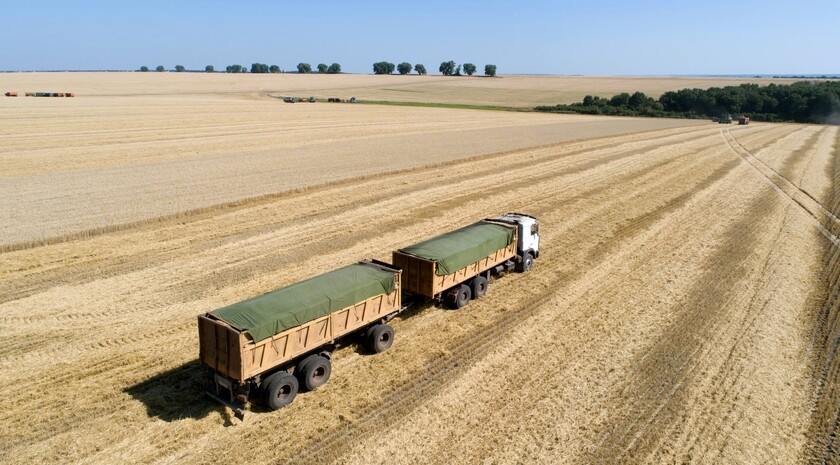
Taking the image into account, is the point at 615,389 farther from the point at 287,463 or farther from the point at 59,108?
the point at 59,108

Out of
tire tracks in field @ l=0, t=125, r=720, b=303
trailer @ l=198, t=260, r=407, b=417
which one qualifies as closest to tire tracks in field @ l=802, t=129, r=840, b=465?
trailer @ l=198, t=260, r=407, b=417

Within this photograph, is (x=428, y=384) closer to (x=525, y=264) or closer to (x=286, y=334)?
(x=286, y=334)

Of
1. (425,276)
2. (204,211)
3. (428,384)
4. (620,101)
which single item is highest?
(620,101)

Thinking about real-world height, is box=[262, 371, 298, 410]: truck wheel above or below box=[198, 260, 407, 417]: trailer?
below

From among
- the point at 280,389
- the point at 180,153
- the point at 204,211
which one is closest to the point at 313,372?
the point at 280,389

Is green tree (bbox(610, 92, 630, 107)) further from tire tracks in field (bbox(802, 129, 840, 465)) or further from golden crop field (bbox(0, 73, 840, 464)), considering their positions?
tire tracks in field (bbox(802, 129, 840, 465))

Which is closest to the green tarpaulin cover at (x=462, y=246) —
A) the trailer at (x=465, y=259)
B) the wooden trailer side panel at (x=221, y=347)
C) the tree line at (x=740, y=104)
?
the trailer at (x=465, y=259)
